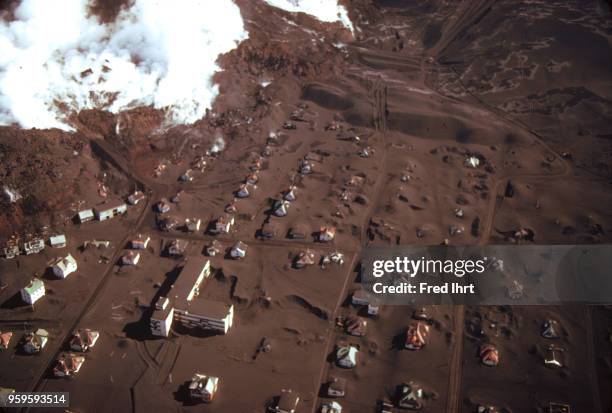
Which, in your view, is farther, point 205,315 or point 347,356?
point 205,315

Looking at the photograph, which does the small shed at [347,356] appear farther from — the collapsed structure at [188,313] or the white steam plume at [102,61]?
the white steam plume at [102,61]

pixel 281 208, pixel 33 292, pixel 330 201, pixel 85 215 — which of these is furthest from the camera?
pixel 330 201

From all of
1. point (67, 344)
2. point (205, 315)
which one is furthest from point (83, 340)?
point (205, 315)

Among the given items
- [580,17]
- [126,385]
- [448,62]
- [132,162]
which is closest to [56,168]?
[132,162]

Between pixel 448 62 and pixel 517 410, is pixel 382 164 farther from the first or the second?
Answer: pixel 517 410

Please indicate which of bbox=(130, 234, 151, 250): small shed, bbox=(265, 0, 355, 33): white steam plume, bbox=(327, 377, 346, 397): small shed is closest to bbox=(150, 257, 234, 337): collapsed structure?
bbox=(130, 234, 151, 250): small shed

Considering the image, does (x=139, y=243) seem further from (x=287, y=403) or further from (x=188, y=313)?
(x=287, y=403)
